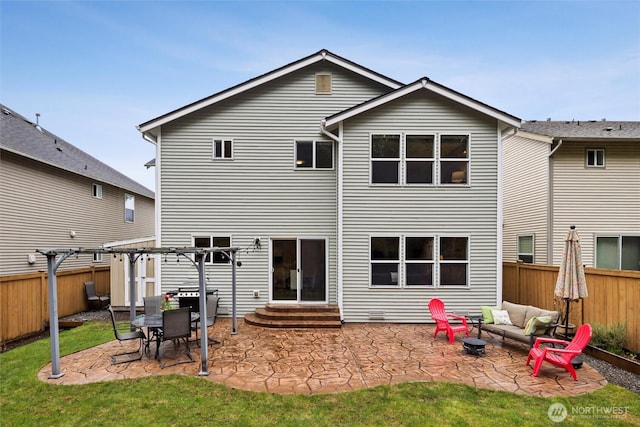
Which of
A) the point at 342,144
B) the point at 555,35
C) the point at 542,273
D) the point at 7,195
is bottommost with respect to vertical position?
the point at 542,273

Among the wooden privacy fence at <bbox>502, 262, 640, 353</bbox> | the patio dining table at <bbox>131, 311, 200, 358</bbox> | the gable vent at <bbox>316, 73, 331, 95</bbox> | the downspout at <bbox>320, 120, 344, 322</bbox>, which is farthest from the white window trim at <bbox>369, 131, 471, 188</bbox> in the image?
the patio dining table at <bbox>131, 311, 200, 358</bbox>

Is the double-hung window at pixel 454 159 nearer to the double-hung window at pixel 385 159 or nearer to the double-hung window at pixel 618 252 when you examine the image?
the double-hung window at pixel 385 159

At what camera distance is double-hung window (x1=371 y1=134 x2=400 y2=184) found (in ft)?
33.2

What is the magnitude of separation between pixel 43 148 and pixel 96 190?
2814mm

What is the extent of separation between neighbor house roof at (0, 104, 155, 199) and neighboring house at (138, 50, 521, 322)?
4.96 meters

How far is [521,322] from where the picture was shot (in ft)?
25.8

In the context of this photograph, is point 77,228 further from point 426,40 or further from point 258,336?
point 426,40

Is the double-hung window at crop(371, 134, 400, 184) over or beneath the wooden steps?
over

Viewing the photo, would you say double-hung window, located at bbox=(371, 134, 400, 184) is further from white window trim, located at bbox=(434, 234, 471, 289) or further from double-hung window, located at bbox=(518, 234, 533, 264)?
double-hung window, located at bbox=(518, 234, 533, 264)

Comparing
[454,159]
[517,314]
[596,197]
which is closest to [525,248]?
[596,197]

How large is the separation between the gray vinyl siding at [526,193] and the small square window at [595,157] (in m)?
1.48

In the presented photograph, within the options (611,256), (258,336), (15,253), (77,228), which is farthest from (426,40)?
(15,253)

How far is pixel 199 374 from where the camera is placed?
6.05 m

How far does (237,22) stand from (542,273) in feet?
62.2
